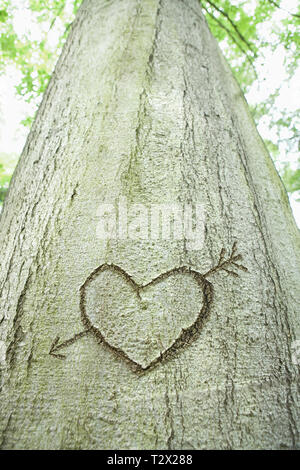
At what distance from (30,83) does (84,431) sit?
395 centimetres

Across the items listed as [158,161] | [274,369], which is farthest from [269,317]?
[158,161]

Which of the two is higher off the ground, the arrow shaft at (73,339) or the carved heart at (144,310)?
the carved heart at (144,310)

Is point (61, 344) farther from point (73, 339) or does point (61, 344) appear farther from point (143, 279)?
point (143, 279)

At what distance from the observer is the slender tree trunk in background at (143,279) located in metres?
0.70

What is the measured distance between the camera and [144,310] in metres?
0.81

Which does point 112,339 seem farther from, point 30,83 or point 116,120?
point 30,83

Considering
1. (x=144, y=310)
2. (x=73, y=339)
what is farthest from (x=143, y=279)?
(x=73, y=339)

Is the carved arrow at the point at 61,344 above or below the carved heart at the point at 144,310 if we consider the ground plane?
below

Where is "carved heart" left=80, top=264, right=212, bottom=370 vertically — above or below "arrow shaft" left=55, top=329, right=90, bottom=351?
above

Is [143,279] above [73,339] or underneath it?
above

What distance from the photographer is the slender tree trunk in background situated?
701 millimetres

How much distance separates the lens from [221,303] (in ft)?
2.74

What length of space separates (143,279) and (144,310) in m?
0.09

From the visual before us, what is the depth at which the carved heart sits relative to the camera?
0.77 meters
